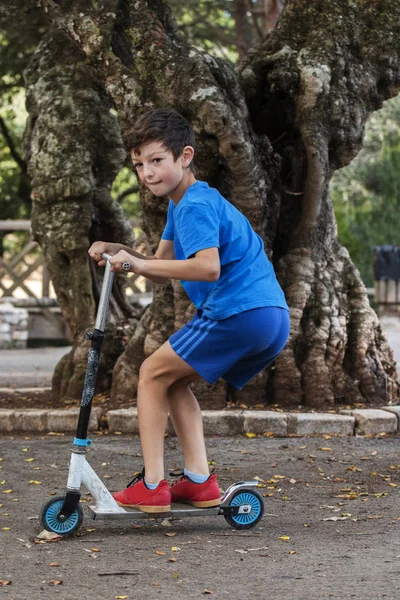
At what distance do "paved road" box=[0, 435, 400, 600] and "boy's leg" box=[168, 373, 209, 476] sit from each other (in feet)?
1.07

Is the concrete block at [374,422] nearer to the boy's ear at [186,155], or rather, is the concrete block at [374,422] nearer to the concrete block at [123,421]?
the concrete block at [123,421]

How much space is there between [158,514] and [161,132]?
1.65 m

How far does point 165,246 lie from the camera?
4.91m

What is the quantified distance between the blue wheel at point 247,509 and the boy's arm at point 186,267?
3.45 feet

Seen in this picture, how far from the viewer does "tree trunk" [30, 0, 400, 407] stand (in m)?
7.77

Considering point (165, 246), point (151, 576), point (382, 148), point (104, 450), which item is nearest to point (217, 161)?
point (104, 450)

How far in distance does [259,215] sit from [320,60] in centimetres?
127

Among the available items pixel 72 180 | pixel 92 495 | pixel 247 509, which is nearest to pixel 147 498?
pixel 92 495

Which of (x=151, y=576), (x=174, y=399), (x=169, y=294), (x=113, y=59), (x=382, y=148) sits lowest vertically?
(x=151, y=576)

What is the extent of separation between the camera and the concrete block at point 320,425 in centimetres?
759

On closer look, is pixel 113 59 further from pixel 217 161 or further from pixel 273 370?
pixel 273 370

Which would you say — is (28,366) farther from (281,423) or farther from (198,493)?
(198,493)

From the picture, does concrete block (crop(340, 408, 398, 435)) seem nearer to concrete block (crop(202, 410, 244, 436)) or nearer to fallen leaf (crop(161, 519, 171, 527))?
concrete block (crop(202, 410, 244, 436))

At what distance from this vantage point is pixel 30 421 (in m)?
7.97
